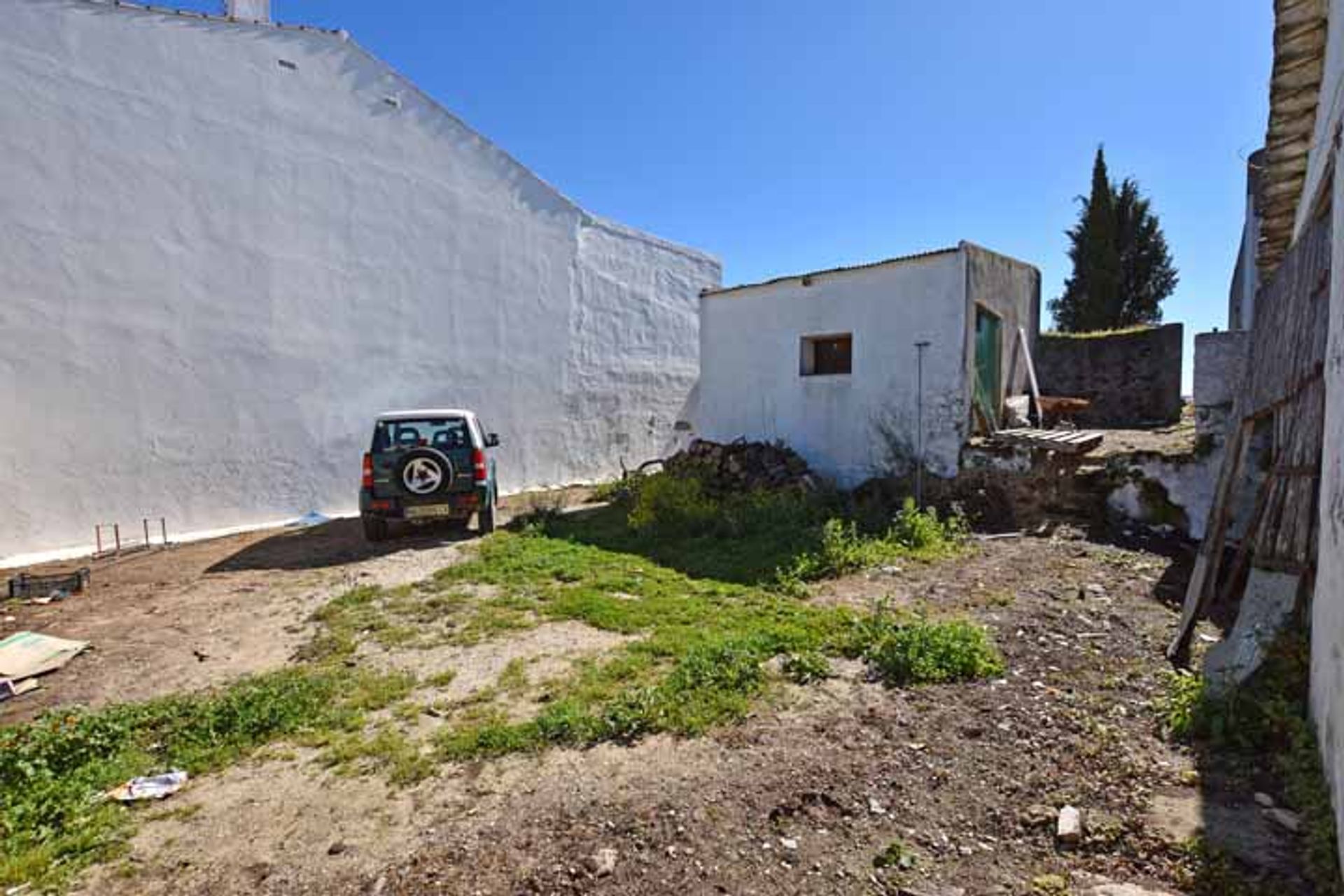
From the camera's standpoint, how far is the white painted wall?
891 cm

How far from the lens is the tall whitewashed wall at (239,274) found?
7867 mm

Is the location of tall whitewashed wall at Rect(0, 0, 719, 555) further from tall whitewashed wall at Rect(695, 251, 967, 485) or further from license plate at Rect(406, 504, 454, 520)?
tall whitewashed wall at Rect(695, 251, 967, 485)

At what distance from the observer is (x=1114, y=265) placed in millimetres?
23266

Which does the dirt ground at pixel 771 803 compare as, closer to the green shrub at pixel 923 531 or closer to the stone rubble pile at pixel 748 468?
the green shrub at pixel 923 531

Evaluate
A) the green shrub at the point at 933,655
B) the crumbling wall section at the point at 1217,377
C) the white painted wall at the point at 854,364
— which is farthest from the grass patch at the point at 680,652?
the crumbling wall section at the point at 1217,377

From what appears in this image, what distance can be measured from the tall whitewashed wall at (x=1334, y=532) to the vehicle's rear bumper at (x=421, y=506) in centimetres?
777

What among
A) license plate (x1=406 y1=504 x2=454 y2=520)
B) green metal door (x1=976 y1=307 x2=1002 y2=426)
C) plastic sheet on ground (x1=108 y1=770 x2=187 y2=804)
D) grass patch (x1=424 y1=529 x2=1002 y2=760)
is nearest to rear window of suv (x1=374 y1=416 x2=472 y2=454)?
license plate (x1=406 y1=504 x2=454 y2=520)

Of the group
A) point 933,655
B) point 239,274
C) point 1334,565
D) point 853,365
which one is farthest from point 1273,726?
point 239,274

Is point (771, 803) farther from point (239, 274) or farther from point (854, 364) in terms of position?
point (239, 274)

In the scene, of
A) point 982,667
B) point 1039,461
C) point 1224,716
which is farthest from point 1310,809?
point 1039,461

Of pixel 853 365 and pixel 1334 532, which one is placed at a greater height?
pixel 853 365

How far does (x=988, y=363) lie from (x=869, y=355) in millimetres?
1804

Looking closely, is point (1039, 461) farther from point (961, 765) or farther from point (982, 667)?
point (961, 765)

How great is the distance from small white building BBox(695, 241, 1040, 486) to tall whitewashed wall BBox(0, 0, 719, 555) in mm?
4308
